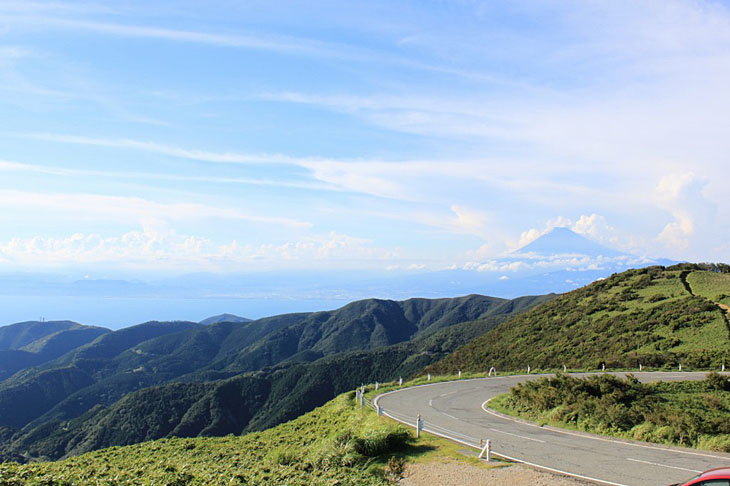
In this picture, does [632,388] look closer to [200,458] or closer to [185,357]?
[200,458]

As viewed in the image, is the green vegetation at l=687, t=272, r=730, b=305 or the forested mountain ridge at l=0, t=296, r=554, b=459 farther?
the forested mountain ridge at l=0, t=296, r=554, b=459

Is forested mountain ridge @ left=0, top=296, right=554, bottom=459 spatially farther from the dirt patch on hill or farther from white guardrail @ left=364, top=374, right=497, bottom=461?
the dirt patch on hill

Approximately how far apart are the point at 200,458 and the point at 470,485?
11703 millimetres

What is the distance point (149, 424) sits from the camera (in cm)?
9056

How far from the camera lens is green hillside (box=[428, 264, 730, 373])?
3117cm

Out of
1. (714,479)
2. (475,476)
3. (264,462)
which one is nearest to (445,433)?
(475,476)

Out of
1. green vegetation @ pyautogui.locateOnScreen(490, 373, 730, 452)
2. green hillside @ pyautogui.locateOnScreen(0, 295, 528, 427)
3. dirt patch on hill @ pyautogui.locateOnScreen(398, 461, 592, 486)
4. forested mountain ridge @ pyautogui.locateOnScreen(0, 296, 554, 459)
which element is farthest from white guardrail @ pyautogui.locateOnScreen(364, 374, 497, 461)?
green hillside @ pyautogui.locateOnScreen(0, 295, 528, 427)

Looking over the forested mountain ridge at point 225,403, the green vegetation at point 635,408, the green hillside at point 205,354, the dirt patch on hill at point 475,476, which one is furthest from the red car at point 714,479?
the green hillside at point 205,354

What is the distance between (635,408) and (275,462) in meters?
11.7

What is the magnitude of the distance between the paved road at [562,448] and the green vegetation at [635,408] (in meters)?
0.62

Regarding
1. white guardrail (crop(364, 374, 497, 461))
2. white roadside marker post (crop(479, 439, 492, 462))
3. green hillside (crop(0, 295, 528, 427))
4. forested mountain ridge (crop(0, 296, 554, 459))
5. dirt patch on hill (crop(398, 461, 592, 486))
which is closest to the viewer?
dirt patch on hill (crop(398, 461, 592, 486))

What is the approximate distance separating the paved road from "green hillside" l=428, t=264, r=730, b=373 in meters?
16.7

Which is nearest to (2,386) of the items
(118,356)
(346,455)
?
(118,356)

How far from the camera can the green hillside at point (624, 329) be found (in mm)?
31172
